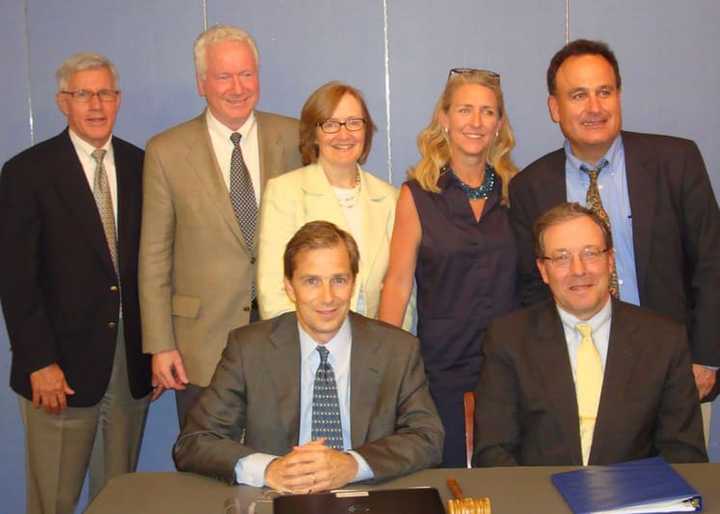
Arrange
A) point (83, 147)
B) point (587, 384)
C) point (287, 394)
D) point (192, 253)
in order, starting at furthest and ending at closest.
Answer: point (83, 147)
point (192, 253)
point (587, 384)
point (287, 394)

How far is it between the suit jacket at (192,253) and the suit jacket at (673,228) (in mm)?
1099

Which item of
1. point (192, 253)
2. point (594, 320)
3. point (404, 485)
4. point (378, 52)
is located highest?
point (378, 52)

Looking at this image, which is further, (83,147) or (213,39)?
(83,147)

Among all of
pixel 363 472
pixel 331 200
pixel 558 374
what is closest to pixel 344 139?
pixel 331 200

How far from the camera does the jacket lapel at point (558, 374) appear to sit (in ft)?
8.35

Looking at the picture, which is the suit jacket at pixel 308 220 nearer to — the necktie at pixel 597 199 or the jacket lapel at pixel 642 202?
the necktie at pixel 597 199

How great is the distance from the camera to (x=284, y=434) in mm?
2473

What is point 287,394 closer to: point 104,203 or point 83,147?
point 104,203

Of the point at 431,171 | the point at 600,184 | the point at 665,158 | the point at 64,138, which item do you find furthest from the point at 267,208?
the point at 665,158

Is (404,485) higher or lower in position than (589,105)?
lower

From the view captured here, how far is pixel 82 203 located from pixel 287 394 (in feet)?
4.58

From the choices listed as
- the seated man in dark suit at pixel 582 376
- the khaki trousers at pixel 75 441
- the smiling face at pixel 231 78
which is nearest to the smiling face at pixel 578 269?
the seated man in dark suit at pixel 582 376

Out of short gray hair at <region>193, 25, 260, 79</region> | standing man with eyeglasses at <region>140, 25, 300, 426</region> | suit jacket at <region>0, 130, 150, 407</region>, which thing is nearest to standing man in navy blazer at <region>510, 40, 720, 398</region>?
standing man with eyeglasses at <region>140, 25, 300, 426</region>

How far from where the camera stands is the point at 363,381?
8.27ft
